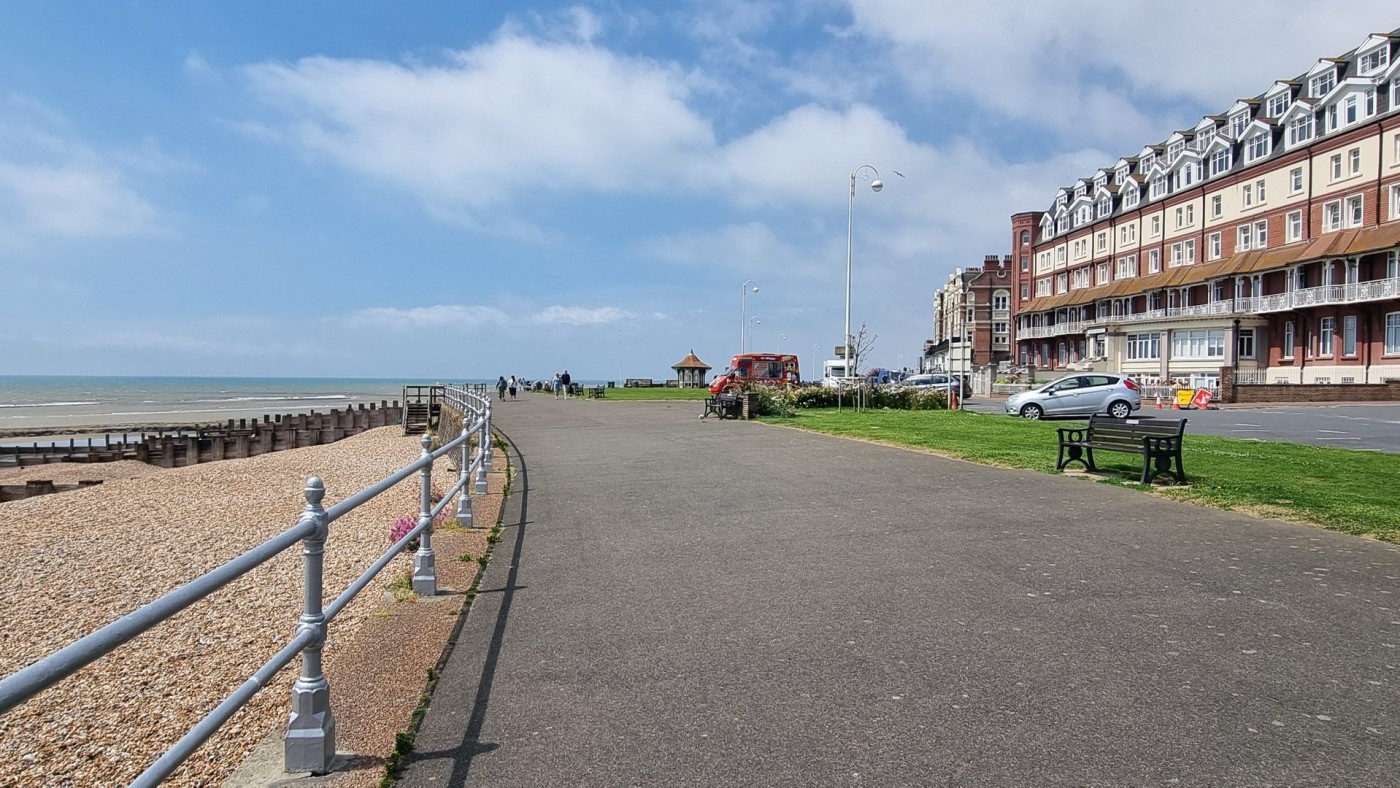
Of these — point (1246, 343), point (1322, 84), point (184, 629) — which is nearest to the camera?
point (184, 629)

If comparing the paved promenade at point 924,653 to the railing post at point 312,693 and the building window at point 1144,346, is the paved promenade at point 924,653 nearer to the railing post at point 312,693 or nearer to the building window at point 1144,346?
the railing post at point 312,693

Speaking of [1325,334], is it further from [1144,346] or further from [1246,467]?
[1246,467]

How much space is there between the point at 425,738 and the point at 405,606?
7.11 feet

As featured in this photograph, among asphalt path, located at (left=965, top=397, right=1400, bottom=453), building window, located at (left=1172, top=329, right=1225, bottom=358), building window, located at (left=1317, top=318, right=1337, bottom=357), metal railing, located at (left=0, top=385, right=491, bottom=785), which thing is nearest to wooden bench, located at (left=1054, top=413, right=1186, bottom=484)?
asphalt path, located at (left=965, top=397, right=1400, bottom=453)

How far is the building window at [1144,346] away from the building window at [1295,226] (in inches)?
350

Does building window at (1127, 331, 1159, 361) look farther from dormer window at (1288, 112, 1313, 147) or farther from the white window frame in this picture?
dormer window at (1288, 112, 1313, 147)

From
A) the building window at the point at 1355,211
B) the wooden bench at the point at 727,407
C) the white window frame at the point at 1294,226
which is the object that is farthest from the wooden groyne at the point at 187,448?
the white window frame at the point at 1294,226

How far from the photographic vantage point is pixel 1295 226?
4712 centimetres

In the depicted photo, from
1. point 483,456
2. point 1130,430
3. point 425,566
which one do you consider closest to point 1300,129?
point 1130,430

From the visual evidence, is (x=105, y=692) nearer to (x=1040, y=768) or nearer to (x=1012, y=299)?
(x=1040, y=768)

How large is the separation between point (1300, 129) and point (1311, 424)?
30439 mm

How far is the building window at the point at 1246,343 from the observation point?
48750 mm

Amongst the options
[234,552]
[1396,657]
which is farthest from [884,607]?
[234,552]

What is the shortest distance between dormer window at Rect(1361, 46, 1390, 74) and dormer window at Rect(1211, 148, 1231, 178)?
1008 cm
